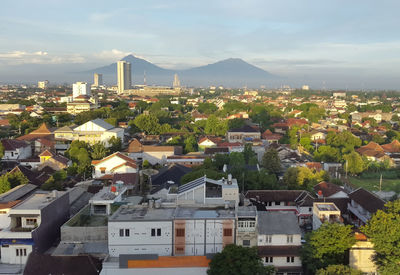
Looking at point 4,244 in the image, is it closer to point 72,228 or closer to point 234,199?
point 72,228

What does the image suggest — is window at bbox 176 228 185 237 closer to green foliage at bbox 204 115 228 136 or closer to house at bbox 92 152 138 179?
house at bbox 92 152 138 179

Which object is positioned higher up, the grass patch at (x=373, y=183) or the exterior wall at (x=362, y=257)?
the exterior wall at (x=362, y=257)

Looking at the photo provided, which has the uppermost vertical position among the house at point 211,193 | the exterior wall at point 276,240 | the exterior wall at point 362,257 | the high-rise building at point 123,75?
the high-rise building at point 123,75

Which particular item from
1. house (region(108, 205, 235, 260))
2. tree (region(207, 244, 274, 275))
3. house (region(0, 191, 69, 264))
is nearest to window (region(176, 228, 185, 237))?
house (region(108, 205, 235, 260))

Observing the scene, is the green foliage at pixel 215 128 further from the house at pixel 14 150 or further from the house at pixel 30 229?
the house at pixel 30 229

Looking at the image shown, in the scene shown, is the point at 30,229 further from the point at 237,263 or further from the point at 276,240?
the point at 276,240

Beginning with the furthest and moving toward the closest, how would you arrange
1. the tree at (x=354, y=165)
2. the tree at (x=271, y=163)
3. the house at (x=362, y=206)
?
the tree at (x=354, y=165) < the tree at (x=271, y=163) < the house at (x=362, y=206)

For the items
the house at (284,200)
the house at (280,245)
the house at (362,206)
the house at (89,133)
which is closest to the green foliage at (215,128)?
the house at (89,133)

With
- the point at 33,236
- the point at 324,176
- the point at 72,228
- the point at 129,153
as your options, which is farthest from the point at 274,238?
the point at 129,153
